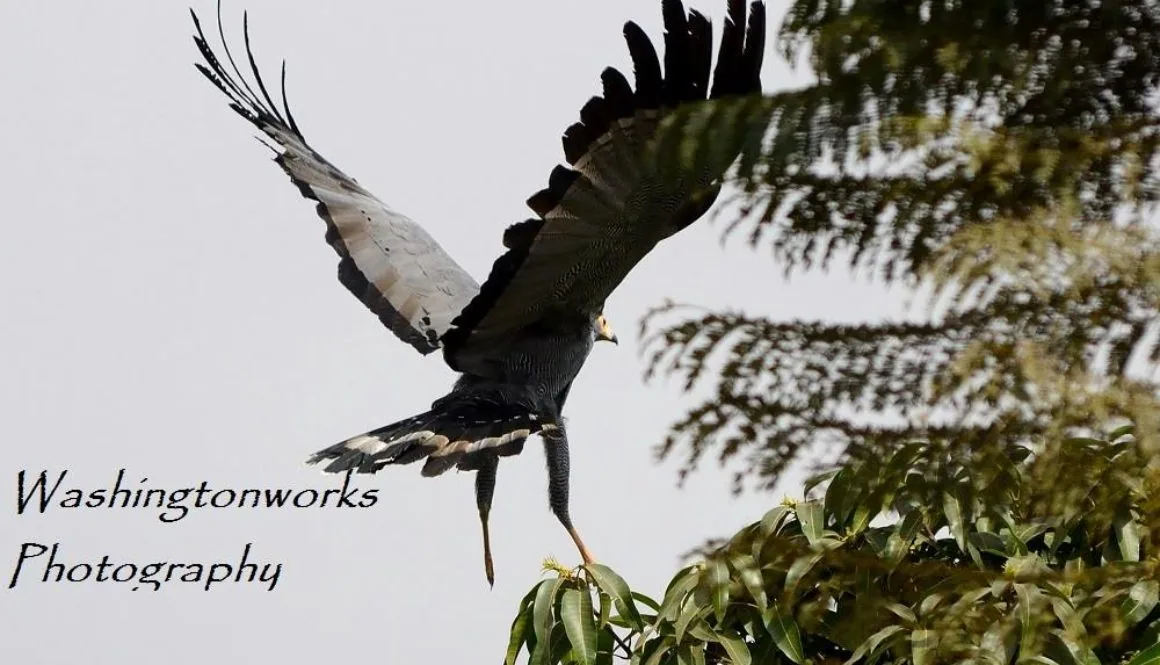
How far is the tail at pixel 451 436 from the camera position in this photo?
14.3 feet

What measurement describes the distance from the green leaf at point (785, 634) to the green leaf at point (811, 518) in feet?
0.61

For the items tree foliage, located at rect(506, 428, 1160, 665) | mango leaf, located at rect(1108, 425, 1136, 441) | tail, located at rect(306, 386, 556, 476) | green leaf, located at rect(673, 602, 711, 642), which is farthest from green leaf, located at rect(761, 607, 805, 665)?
tail, located at rect(306, 386, 556, 476)

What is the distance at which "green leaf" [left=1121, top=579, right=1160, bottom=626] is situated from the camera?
8.71ft

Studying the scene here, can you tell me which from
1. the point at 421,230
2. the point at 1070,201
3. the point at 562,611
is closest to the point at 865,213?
the point at 1070,201

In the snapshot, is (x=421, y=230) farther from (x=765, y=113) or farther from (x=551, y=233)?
(x=765, y=113)

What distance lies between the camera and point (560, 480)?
5176mm

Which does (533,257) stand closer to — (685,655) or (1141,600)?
(685,655)

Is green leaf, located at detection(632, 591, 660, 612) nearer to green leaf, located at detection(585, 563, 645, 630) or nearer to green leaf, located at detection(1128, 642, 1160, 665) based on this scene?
green leaf, located at detection(585, 563, 645, 630)

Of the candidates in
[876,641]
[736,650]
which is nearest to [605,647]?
[736,650]

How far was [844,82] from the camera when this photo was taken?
224cm

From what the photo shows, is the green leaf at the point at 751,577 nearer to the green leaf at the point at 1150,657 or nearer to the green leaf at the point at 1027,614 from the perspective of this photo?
the green leaf at the point at 1027,614

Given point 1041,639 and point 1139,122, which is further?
point 1041,639

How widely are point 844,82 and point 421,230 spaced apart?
3.50m

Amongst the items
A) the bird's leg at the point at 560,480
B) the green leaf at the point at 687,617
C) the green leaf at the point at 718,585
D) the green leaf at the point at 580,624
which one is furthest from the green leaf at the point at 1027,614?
the bird's leg at the point at 560,480
